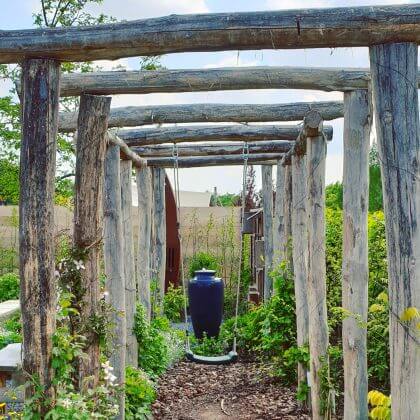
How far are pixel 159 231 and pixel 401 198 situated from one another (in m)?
7.41

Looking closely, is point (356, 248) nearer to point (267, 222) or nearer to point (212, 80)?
point (212, 80)

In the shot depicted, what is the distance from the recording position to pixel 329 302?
788cm

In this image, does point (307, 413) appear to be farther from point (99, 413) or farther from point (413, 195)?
point (413, 195)

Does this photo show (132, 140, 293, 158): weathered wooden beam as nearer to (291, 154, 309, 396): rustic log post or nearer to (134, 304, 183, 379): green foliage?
(291, 154, 309, 396): rustic log post

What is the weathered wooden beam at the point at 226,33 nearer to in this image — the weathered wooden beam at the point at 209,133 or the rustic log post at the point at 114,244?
the rustic log post at the point at 114,244

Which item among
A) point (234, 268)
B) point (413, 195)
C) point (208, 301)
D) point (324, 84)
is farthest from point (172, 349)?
point (413, 195)

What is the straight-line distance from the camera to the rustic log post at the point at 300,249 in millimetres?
7355

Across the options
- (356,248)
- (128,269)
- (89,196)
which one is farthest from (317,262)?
(128,269)

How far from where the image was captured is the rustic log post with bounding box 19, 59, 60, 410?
4234mm

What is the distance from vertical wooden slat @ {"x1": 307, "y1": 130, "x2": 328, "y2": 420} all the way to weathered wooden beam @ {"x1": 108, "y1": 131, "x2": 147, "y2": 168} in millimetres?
1640

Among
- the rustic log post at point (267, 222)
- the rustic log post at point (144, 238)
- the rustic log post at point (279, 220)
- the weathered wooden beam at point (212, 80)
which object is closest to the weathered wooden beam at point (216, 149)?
the rustic log post at point (144, 238)

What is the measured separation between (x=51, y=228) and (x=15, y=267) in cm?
1087

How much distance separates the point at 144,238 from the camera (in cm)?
953

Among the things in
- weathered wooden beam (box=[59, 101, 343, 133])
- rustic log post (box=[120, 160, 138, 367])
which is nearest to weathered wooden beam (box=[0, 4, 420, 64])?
weathered wooden beam (box=[59, 101, 343, 133])
